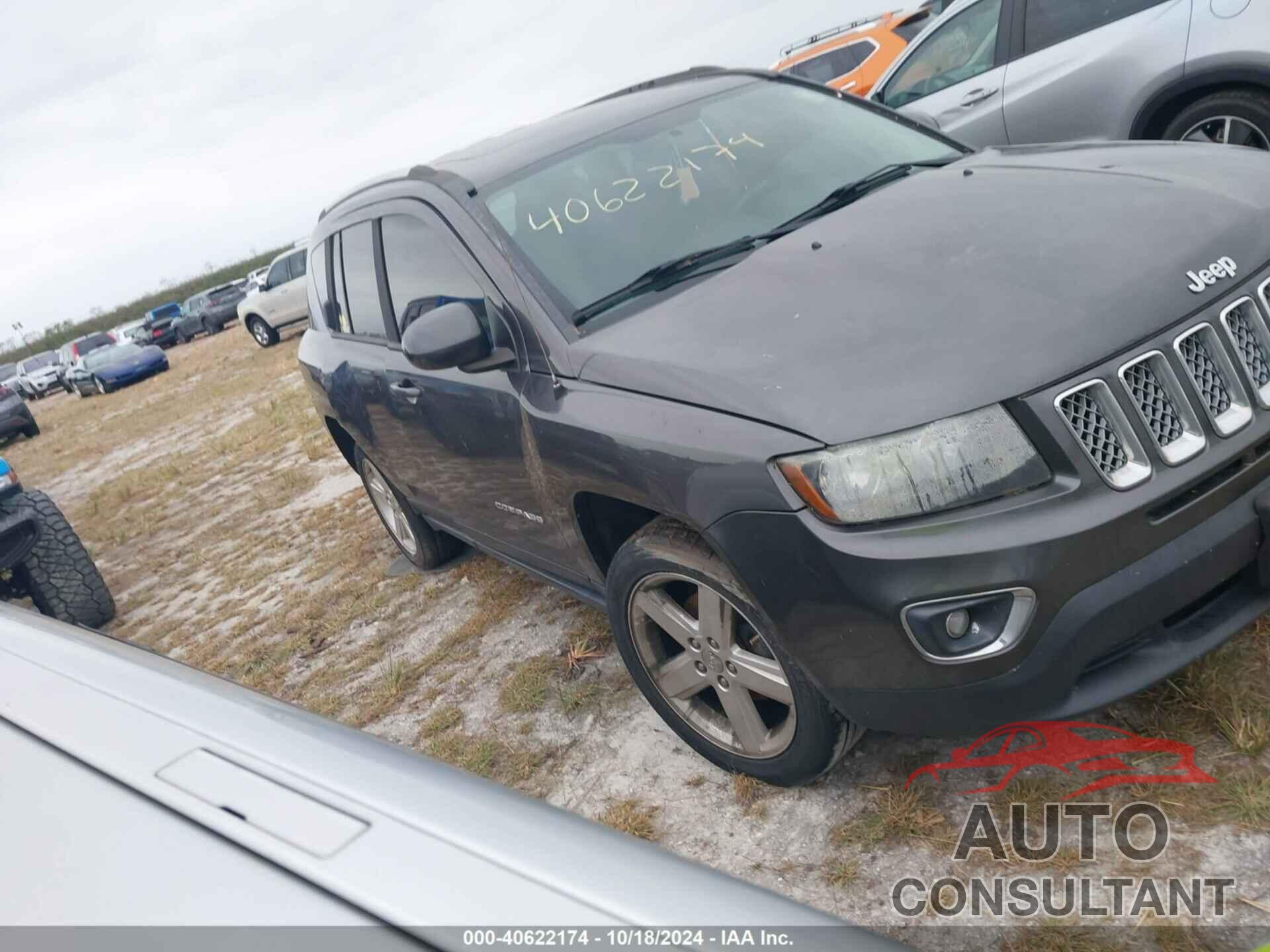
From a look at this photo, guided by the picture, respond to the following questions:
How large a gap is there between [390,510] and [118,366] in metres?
20.2

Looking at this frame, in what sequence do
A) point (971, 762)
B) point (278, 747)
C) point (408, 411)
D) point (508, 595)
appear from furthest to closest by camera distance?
point (508, 595) < point (408, 411) < point (971, 762) < point (278, 747)

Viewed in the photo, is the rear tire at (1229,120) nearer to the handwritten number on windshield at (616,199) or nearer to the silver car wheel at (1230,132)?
the silver car wheel at (1230,132)

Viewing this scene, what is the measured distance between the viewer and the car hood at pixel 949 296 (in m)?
2.01

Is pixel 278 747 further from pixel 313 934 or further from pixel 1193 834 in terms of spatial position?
pixel 1193 834

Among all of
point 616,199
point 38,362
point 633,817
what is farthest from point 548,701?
point 38,362

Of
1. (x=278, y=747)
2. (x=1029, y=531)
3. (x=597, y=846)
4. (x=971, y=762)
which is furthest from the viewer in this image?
(x=971, y=762)

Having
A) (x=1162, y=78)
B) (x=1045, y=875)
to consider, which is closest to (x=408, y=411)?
(x=1045, y=875)

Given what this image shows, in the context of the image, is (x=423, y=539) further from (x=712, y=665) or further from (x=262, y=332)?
(x=262, y=332)

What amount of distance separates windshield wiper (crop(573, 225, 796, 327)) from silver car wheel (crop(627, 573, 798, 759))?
0.78 metres

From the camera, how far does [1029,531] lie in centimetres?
191

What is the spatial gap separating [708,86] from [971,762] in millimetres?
2514

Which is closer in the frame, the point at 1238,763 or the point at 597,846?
the point at 597,846

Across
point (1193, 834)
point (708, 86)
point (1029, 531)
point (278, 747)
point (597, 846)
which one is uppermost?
point (708, 86)

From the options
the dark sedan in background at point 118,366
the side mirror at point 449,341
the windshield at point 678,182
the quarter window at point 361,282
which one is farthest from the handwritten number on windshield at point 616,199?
the dark sedan in background at point 118,366
